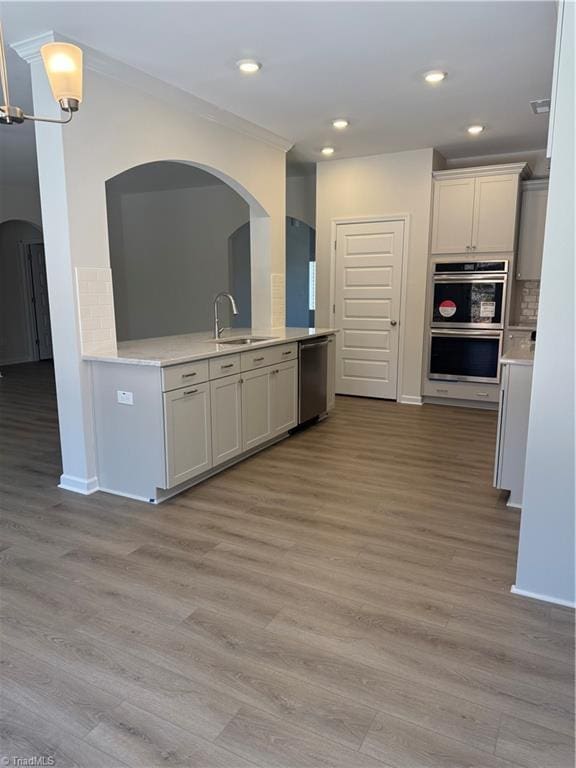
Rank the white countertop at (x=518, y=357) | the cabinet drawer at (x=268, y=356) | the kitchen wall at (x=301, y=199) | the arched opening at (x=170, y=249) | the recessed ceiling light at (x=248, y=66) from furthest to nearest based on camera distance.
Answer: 1. the arched opening at (x=170, y=249)
2. the kitchen wall at (x=301, y=199)
3. the cabinet drawer at (x=268, y=356)
4. the recessed ceiling light at (x=248, y=66)
5. the white countertop at (x=518, y=357)

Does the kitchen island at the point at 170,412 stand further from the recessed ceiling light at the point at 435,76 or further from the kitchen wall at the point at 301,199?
the kitchen wall at the point at 301,199

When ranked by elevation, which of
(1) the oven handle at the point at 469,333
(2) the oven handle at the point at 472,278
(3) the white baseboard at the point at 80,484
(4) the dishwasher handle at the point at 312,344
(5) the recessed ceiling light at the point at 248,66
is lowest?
(3) the white baseboard at the point at 80,484

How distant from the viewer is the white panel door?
5.90m

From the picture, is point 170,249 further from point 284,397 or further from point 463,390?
point 463,390

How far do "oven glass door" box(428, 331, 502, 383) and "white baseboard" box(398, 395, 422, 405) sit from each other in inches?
11.3

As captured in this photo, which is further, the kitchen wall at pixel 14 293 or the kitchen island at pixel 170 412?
the kitchen wall at pixel 14 293

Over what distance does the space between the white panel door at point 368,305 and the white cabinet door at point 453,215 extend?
0.40 meters

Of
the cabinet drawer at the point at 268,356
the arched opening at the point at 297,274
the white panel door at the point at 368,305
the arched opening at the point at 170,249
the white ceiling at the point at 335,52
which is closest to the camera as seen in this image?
the white ceiling at the point at 335,52

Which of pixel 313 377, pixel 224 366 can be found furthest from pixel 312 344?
pixel 224 366

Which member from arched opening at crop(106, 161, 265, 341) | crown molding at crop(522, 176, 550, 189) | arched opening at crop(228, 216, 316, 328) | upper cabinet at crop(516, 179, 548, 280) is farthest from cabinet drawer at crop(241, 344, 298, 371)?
arched opening at crop(228, 216, 316, 328)

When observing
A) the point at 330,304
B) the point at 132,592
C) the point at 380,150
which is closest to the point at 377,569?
the point at 132,592

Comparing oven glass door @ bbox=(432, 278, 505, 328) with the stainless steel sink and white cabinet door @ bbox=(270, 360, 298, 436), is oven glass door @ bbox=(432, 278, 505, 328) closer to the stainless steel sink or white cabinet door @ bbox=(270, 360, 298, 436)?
white cabinet door @ bbox=(270, 360, 298, 436)

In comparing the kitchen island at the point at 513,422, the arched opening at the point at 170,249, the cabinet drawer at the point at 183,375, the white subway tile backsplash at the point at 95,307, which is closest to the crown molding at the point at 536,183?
the kitchen island at the point at 513,422

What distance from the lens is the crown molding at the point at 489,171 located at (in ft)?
17.1
